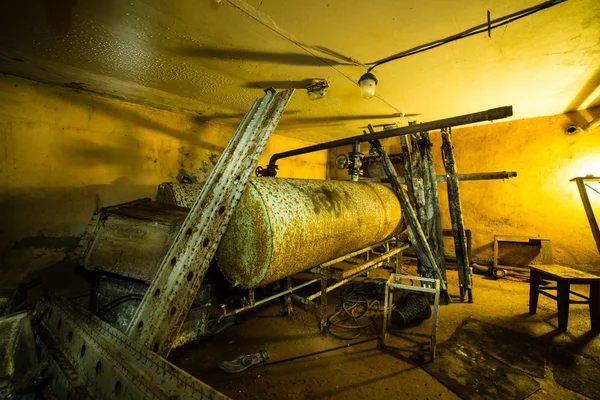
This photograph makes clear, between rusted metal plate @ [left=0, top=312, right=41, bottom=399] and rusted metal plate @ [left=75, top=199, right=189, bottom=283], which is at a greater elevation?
rusted metal plate @ [left=75, top=199, right=189, bottom=283]

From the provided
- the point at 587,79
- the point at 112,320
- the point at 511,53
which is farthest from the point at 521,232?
the point at 112,320

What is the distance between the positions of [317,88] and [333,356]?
4142 mm

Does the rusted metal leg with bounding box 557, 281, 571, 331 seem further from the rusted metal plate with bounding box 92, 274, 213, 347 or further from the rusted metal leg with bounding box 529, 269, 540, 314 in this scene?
the rusted metal plate with bounding box 92, 274, 213, 347

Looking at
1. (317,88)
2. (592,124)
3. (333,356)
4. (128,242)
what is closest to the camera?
(128,242)

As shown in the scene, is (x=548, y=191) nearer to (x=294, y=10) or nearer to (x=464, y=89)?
(x=464, y=89)

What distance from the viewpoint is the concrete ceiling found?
92.9 inches

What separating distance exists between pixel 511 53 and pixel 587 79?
2325mm

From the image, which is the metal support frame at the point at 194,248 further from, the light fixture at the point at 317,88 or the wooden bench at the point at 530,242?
the wooden bench at the point at 530,242

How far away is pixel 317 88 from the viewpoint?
4086 millimetres

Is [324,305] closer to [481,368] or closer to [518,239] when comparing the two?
[481,368]

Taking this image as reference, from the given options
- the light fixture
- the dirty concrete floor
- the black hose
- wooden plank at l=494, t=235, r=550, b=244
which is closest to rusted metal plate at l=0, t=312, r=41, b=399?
the dirty concrete floor

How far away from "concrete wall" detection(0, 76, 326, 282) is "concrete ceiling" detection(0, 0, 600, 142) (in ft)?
1.28

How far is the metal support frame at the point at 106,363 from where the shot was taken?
4.17 feet

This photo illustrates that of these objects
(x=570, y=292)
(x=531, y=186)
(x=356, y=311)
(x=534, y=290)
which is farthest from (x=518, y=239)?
(x=356, y=311)
